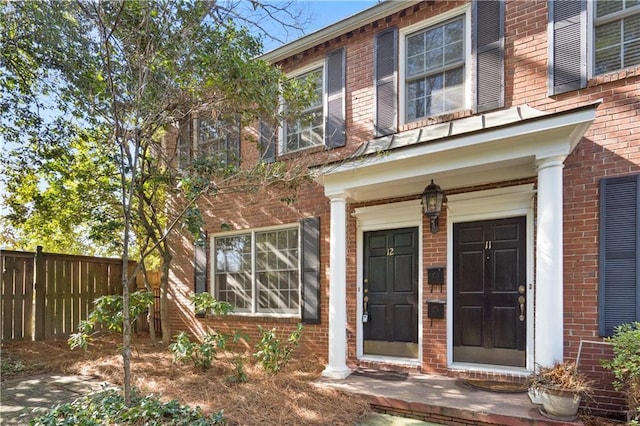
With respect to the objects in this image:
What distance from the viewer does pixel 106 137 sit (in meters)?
4.33

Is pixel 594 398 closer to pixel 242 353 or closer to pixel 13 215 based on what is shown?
pixel 242 353

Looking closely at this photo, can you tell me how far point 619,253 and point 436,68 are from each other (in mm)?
3108

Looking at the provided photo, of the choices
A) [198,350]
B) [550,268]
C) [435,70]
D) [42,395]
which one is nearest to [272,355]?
[198,350]

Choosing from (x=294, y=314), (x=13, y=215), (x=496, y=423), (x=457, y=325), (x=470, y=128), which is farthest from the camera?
(x=13, y=215)

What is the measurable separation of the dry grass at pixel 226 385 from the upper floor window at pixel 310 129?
3477 mm

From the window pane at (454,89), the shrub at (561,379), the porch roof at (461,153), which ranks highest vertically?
the window pane at (454,89)

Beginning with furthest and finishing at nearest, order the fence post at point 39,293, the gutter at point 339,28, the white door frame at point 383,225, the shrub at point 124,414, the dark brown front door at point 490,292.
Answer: the fence post at point 39,293 → the gutter at point 339,28 → the white door frame at point 383,225 → the dark brown front door at point 490,292 → the shrub at point 124,414

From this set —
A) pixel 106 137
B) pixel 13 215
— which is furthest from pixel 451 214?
pixel 13 215

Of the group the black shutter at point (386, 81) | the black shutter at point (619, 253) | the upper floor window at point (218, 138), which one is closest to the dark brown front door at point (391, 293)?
the black shutter at point (386, 81)

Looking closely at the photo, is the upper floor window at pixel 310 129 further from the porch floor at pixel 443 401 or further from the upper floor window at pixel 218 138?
the porch floor at pixel 443 401

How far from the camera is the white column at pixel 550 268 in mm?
3455

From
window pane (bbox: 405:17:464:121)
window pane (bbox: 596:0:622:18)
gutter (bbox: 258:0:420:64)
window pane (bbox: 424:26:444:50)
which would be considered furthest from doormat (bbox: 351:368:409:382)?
gutter (bbox: 258:0:420:64)

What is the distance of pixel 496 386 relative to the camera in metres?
4.13

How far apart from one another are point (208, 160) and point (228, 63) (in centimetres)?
159
